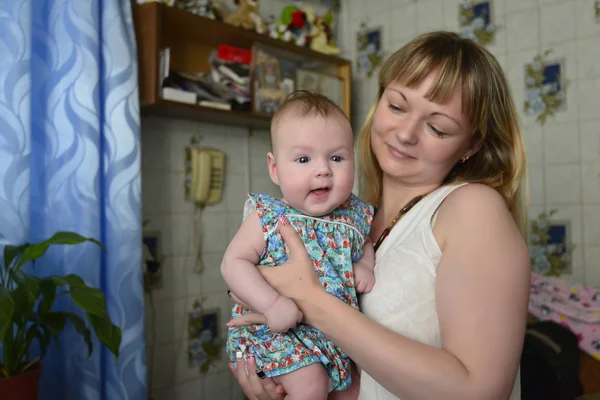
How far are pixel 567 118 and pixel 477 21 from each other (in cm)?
75

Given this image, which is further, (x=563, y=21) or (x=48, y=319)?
(x=563, y=21)

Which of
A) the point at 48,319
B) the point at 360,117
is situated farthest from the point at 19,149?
the point at 360,117

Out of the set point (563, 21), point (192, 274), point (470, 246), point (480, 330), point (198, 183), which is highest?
point (563, 21)

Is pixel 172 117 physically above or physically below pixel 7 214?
above

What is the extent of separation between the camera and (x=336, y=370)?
3.39 feet

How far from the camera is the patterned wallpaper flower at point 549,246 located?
2451 mm

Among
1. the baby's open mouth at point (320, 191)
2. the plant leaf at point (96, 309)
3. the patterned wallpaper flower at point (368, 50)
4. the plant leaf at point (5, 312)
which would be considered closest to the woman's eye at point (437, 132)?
the baby's open mouth at point (320, 191)

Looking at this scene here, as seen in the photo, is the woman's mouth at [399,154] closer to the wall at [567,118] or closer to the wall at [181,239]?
the wall at [181,239]

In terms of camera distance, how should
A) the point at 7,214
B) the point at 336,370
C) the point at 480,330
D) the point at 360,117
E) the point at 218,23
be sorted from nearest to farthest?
the point at 480,330 → the point at 336,370 → the point at 7,214 → the point at 218,23 → the point at 360,117

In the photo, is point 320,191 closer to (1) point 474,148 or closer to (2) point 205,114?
(1) point 474,148

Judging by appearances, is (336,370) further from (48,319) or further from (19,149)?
(19,149)

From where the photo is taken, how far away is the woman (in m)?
0.85

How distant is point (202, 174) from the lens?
2.53 m

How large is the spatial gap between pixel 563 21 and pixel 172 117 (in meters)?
1.97
